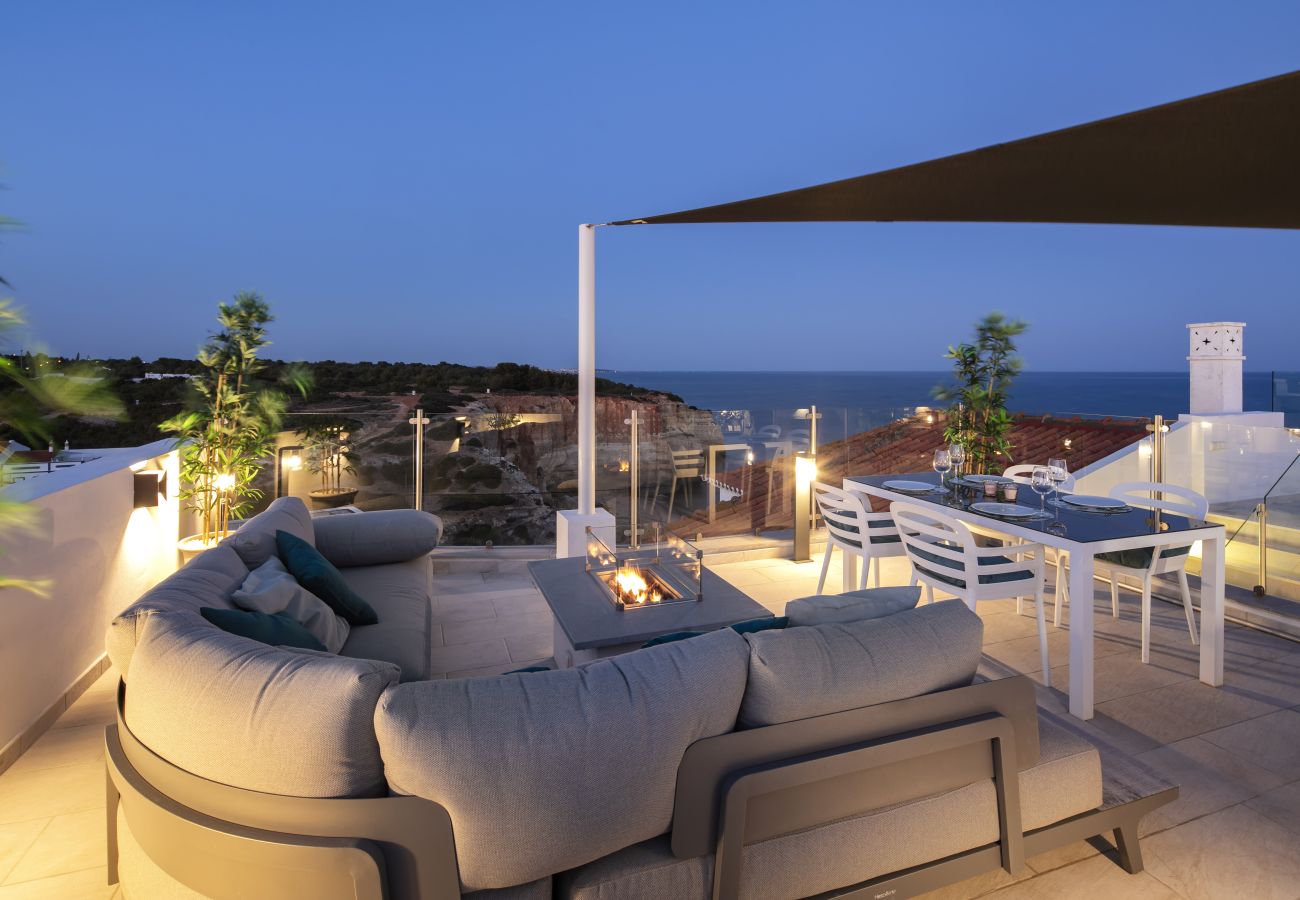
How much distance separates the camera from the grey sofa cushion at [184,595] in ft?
5.11

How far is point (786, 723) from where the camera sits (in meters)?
1.42

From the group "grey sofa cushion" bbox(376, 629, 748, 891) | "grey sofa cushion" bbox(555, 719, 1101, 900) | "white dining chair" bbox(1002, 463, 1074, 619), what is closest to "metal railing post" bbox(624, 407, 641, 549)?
"white dining chair" bbox(1002, 463, 1074, 619)

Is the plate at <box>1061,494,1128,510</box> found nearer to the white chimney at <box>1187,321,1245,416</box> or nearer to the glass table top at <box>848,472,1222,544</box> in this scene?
the glass table top at <box>848,472,1222,544</box>

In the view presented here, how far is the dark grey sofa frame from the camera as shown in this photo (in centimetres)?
118

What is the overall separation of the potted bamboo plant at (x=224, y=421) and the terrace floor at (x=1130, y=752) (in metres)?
1.42

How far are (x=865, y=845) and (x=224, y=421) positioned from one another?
4384mm

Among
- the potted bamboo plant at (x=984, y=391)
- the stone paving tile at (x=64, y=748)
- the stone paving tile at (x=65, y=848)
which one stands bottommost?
the stone paving tile at (x=65, y=848)

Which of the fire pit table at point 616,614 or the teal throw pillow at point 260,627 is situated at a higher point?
the teal throw pillow at point 260,627

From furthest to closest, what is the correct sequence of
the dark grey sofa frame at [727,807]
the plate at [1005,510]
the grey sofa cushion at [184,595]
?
the plate at [1005,510], the grey sofa cushion at [184,595], the dark grey sofa frame at [727,807]

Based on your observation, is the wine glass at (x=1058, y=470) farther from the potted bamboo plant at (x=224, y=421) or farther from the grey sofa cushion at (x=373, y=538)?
the potted bamboo plant at (x=224, y=421)

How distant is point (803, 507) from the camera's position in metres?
5.35

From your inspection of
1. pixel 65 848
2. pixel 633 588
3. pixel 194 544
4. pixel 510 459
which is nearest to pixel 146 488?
pixel 194 544

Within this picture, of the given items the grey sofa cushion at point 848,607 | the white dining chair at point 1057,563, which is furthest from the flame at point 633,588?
the white dining chair at point 1057,563

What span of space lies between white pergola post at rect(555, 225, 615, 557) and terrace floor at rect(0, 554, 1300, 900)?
1.76ft
